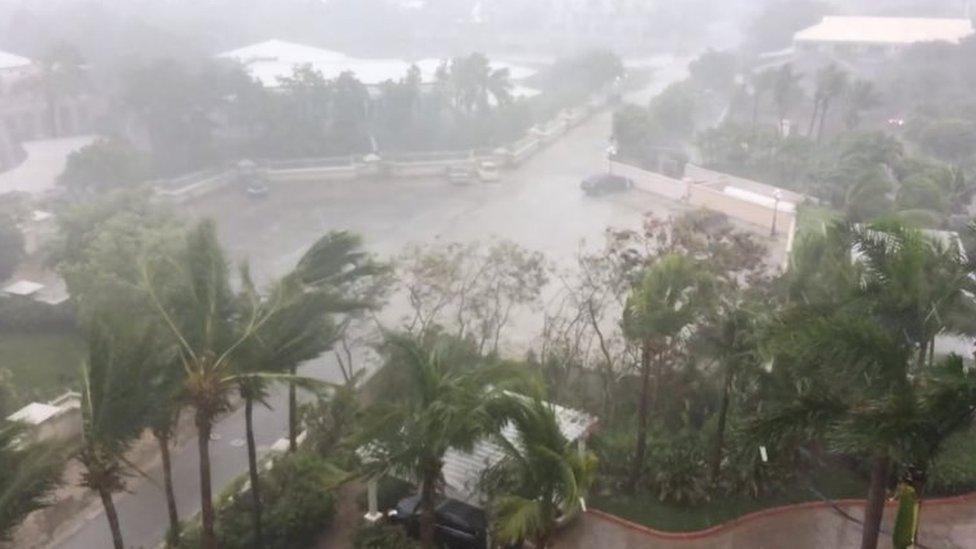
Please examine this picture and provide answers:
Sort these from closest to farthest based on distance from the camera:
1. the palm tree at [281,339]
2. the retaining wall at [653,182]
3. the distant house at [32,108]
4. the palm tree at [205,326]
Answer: the palm tree at [205,326], the palm tree at [281,339], the retaining wall at [653,182], the distant house at [32,108]

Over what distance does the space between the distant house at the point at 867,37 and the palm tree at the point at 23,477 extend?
4177 cm

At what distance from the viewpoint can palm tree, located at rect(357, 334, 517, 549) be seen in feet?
25.9

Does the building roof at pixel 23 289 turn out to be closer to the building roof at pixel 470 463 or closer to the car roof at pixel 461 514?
the building roof at pixel 470 463

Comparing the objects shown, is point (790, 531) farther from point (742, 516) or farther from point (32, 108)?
point (32, 108)

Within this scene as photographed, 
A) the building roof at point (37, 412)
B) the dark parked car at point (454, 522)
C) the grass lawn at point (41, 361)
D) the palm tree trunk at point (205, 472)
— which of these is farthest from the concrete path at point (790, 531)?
the grass lawn at point (41, 361)

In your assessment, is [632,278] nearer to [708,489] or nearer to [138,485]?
[708,489]

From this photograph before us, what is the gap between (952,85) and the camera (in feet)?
127

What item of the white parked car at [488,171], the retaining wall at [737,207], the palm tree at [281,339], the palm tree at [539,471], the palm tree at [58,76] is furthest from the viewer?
the palm tree at [58,76]

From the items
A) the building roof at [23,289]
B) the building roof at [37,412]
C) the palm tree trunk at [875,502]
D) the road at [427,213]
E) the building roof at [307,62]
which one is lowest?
the building roof at [37,412]

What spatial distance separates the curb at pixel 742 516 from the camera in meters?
10.6

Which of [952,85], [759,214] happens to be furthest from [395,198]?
[952,85]

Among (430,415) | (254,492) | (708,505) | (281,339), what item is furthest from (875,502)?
(254,492)

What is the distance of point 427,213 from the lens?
87.2 feet

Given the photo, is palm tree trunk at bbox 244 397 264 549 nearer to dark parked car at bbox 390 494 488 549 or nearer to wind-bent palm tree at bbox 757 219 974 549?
dark parked car at bbox 390 494 488 549
